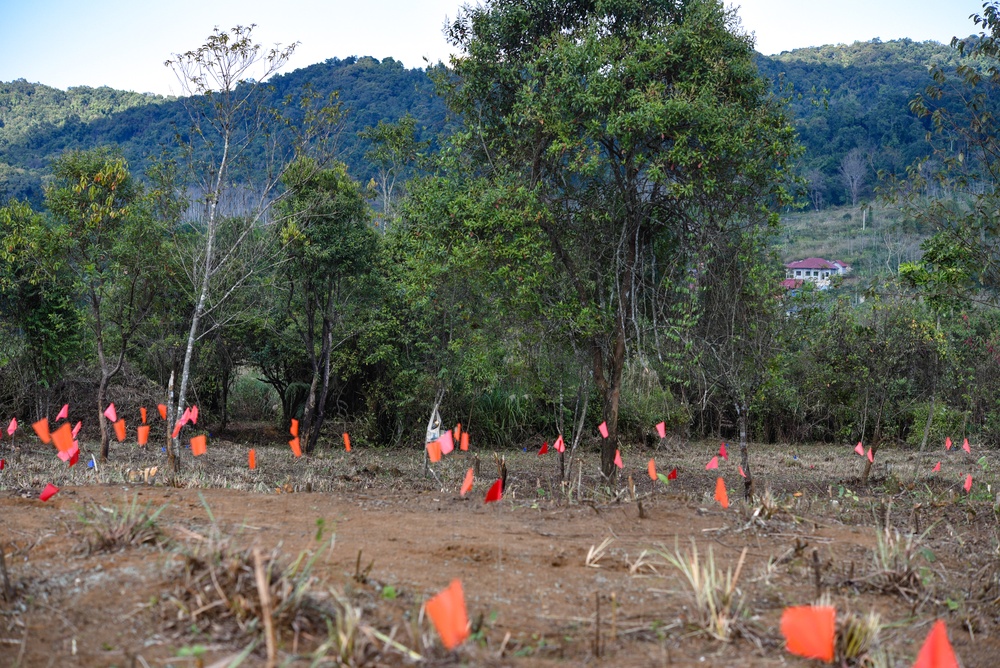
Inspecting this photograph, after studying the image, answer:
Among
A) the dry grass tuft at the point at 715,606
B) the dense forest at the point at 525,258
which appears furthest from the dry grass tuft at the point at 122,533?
the dense forest at the point at 525,258

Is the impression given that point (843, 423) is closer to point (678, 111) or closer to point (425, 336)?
point (425, 336)

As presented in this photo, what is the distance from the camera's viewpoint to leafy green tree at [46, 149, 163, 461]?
12.0 m

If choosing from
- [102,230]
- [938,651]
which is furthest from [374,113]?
[938,651]

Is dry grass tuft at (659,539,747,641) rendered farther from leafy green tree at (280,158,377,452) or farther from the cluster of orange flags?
leafy green tree at (280,158,377,452)

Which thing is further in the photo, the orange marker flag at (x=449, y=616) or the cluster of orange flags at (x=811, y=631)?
the cluster of orange flags at (x=811, y=631)

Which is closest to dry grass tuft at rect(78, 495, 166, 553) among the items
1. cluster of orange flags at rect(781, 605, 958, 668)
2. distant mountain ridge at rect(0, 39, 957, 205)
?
cluster of orange flags at rect(781, 605, 958, 668)

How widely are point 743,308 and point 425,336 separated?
896 centimetres

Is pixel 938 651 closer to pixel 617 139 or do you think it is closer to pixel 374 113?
pixel 617 139

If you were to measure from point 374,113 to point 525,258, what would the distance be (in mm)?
52556

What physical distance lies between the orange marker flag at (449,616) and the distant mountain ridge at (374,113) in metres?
32.4

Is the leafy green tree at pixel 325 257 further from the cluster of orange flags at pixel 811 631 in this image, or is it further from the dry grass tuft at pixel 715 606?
the cluster of orange flags at pixel 811 631

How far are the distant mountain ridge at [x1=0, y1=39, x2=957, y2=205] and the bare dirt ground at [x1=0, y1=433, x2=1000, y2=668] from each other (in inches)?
1131

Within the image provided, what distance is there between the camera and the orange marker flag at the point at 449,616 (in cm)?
349

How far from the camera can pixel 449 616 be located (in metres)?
3.50
